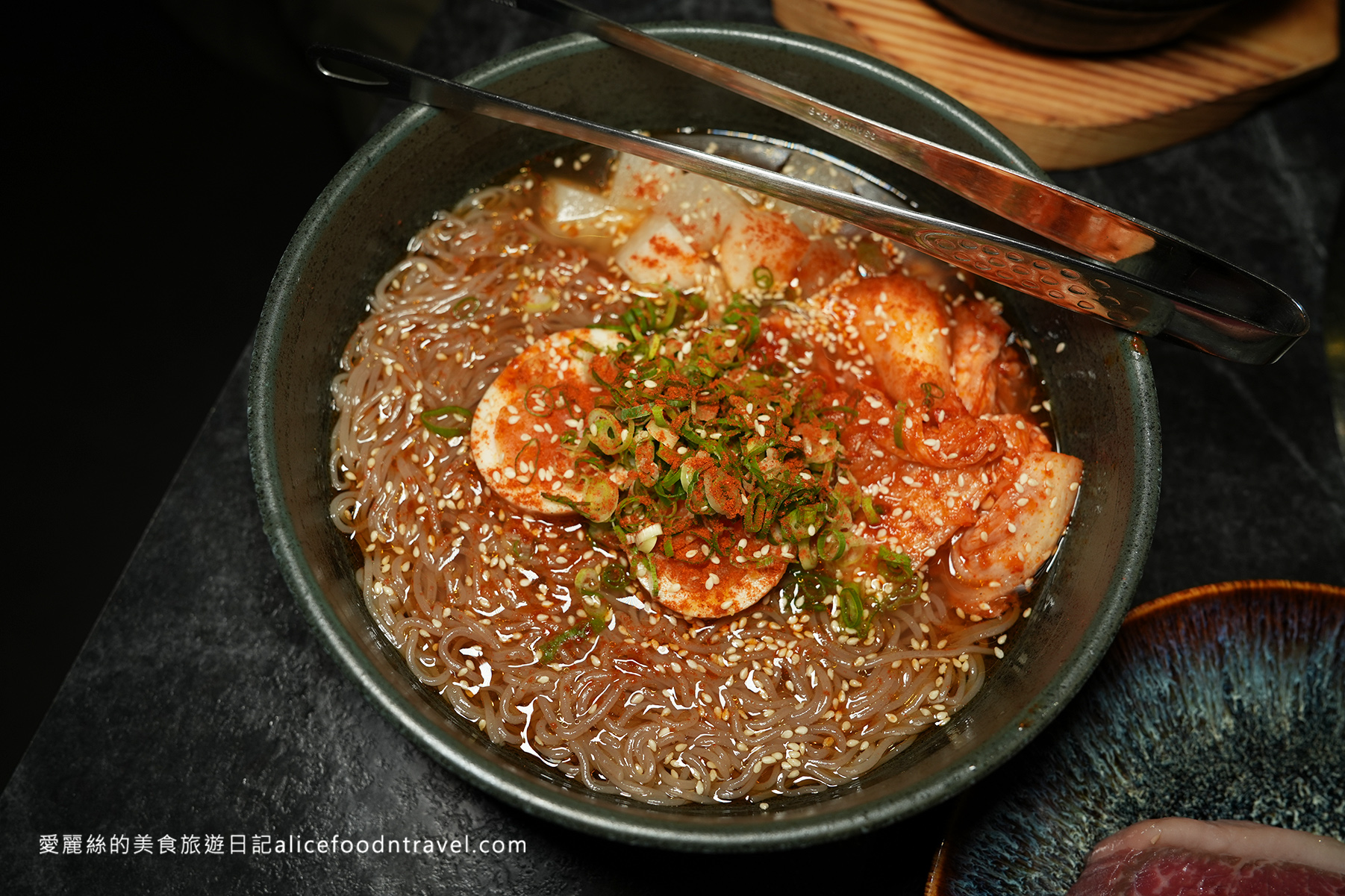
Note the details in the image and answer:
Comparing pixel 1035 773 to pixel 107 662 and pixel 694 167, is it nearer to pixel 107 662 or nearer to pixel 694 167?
pixel 694 167

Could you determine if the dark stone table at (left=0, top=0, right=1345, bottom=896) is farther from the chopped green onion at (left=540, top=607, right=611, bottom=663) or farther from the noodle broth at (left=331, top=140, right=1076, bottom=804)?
the chopped green onion at (left=540, top=607, right=611, bottom=663)

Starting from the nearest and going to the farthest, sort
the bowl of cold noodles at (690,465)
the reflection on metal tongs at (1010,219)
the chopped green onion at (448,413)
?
the reflection on metal tongs at (1010,219) → the bowl of cold noodles at (690,465) → the chopped green onion at (448,413)

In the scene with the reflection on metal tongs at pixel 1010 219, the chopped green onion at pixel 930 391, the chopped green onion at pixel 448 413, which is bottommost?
the chopped green onion at pixel 448 413

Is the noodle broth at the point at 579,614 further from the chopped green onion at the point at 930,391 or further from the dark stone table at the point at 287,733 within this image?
the dark stone table at the point at 287,733

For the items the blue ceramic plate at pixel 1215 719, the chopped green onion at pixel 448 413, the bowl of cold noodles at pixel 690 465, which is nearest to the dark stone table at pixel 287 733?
the blue ceramic plate at pixel 1215 719

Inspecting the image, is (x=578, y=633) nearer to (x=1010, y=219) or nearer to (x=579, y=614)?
(x=579, y=614)

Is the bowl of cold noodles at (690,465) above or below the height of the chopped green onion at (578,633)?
above

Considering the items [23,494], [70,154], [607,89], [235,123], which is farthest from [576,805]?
[235,123]

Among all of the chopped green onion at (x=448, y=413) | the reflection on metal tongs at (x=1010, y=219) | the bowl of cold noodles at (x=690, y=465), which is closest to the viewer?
the reflection on metal tongs at (x=1010, y=219)
